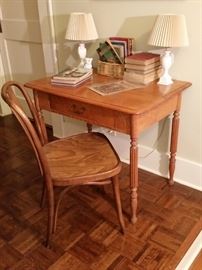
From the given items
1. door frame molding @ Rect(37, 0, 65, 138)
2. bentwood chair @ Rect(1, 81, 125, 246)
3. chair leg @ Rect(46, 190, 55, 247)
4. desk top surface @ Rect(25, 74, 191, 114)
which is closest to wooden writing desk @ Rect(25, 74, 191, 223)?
desk top surface @ Rect(25, 74, 191, 114)

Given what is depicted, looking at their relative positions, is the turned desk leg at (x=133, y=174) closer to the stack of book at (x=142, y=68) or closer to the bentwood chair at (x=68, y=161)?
the bentwood chair at (x=68, y=161)

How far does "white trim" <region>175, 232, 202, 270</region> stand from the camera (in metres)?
1.41

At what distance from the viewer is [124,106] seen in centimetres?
A: 141

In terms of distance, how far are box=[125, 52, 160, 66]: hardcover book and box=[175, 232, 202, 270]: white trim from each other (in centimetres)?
97

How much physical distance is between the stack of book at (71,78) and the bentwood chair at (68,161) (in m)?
0.22

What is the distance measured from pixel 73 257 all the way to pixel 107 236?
0.22m

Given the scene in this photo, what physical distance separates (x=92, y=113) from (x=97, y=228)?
0.63 meters

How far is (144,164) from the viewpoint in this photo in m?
2.16

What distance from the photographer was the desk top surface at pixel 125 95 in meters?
1.42

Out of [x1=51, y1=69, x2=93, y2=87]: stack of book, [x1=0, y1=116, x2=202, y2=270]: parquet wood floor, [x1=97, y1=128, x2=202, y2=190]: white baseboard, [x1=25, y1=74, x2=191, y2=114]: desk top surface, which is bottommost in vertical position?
[x1=0, y1=116, x2=202, y2=270]: parquet wood floor

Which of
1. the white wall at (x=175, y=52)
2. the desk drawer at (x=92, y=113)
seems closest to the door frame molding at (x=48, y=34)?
the white wall at (x=175, y=52)

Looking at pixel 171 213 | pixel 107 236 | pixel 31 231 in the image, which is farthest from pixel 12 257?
pixel 171 213

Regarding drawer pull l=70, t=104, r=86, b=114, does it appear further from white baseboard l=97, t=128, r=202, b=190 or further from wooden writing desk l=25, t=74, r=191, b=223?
white baseboard l=97, t=128, r=202, b=190

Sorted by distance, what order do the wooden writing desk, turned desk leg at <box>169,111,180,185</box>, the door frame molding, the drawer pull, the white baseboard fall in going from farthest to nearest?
the door frame molding < the white baseboard < turned desk leg at <box>169,111,180,185</box> < the drawer pull < the wooden writing desk
